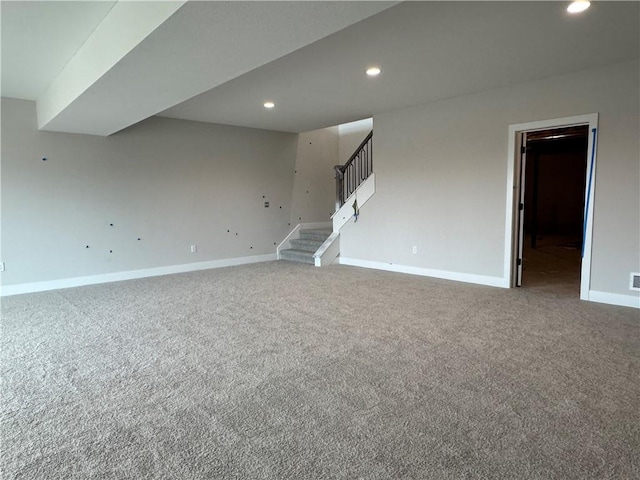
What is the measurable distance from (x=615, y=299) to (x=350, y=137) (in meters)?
A: 5.89

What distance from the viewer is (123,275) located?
5.87m

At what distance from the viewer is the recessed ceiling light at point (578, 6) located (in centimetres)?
270

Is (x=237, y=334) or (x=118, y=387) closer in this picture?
(x=118, y=387)

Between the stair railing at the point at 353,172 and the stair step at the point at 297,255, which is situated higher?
the stair railing at the point at 353,172

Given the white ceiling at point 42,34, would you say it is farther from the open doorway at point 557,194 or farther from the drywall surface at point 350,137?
the open doorway at point 557,194

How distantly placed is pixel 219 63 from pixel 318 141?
5608 mm

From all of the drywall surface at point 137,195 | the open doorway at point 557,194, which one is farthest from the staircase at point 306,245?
the open doorway at point 557,194

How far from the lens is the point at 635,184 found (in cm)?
398

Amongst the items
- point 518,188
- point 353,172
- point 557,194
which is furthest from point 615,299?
point 557,194

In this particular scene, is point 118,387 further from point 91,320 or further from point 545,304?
point 545,304

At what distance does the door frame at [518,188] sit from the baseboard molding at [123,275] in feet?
14.0

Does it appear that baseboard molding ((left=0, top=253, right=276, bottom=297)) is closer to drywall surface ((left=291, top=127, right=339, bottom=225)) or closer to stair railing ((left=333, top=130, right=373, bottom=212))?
drywall surface ((left=291, top=127, right=339, bottom=225))

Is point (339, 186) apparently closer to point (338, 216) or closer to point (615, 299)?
point (338, 216)

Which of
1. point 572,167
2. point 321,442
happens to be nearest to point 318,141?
point 321,442
